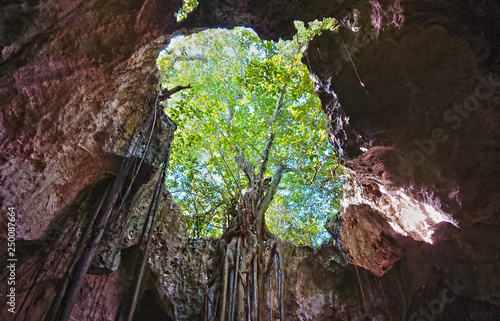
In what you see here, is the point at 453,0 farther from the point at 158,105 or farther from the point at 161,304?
the point at 161,304

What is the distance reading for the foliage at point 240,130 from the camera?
5938mm

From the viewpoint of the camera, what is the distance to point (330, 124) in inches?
180

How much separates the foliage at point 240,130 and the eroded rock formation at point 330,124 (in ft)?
4.18

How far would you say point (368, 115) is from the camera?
3855 mm

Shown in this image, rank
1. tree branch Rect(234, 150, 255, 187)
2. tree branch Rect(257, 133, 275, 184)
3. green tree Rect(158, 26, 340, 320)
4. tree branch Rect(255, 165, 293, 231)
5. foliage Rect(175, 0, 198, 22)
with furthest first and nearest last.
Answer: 1. tree branch Rect(234, 150, 255, 187)
2. tree branch Rect(257, 133, 275, 184)
3. tree branch Rect(255, 165, 293, 231)
4. green tree Rect(158, 26, 340, 320)
5. foliage Rect(175, 0, 198, 22)

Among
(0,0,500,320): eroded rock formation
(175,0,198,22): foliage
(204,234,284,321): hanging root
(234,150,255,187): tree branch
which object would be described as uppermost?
(175,0,198,22): foliage

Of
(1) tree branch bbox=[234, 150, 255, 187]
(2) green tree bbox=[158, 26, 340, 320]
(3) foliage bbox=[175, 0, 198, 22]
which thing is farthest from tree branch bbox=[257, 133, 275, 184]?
(3) foliage bbox=[175, 0, 198, 22]

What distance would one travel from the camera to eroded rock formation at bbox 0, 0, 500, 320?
3061 mm

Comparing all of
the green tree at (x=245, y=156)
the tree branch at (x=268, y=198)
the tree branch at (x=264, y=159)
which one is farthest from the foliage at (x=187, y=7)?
the tree branch at (x=268, y=198)

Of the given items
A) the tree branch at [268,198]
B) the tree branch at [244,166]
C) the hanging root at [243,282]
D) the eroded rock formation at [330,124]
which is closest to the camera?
the eroded rock formation at [330,124]

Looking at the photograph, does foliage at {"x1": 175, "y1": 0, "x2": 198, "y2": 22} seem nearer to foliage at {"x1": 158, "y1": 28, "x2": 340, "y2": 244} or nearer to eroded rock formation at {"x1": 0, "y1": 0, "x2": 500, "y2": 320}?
eroded rock formation at {"x1": 0, "y1": 0, "x2": 500, "y2": 320}

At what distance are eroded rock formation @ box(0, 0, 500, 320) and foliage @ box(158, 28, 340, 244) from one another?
4.18ft

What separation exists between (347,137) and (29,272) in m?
5.02

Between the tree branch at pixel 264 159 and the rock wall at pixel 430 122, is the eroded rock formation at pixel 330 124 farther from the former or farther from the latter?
the tree branch at pixel 264 159
